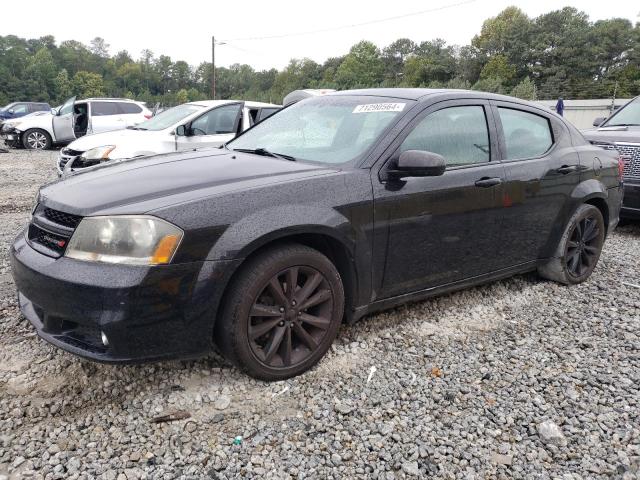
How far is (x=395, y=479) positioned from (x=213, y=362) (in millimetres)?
1266

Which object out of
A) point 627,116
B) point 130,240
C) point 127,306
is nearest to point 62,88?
point 627,116

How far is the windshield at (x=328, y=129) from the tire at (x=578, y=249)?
6.40 feet

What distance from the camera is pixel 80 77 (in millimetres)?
101500

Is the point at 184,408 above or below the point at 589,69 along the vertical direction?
below

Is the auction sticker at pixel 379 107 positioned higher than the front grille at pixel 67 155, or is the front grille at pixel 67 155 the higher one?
the auction sticker at pixel 379 107

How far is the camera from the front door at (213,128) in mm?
8133

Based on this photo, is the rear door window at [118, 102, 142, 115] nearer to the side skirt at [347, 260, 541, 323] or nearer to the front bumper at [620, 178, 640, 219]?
the front bumper at [620, 178, 640, 219]

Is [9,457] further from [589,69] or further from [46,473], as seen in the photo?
[589,69]

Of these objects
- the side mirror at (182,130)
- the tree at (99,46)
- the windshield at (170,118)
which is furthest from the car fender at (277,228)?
the tree at (99,46)

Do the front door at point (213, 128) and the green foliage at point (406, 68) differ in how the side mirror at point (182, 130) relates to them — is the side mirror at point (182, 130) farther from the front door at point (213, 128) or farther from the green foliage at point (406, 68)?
the green foliage at point (406, 68)

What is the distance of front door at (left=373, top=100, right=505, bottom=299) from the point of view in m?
3.02

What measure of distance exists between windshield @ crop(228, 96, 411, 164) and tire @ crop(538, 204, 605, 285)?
6.40 feet

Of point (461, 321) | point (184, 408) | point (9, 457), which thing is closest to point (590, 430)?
point (461, 321)

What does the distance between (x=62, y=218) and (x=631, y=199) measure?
6.26 m
